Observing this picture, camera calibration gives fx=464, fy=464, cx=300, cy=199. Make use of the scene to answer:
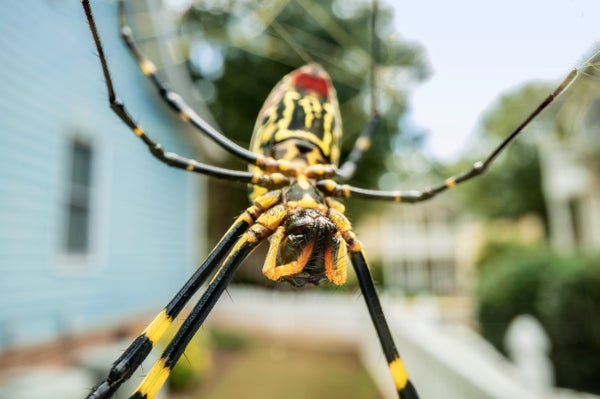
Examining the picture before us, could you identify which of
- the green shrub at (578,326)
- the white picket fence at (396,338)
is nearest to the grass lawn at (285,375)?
the white picket fence at (396,338)

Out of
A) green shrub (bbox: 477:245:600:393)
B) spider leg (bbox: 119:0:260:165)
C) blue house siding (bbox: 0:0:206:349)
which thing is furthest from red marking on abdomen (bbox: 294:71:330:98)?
green shrub (bbox: 477:245:600:393)

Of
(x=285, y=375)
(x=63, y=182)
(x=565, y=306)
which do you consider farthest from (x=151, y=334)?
(x=565, y=306)

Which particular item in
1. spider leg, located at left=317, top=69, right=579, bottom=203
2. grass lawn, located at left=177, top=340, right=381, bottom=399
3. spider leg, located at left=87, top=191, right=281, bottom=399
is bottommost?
grass lawn, located at left=177, top=340, right=381, bottom=399

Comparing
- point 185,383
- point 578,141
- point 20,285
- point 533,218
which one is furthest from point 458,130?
point 533,218

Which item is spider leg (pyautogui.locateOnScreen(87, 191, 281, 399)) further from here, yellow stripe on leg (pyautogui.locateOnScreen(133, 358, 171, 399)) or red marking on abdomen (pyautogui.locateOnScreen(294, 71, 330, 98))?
red marking on abdomen (pyautogui.locateOnScreen(294, 71, 330, 98))

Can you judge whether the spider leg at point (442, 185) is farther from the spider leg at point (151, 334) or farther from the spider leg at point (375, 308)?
the spider leg at point (151, 334)

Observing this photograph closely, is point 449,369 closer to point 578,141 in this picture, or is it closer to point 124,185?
point 124,185
